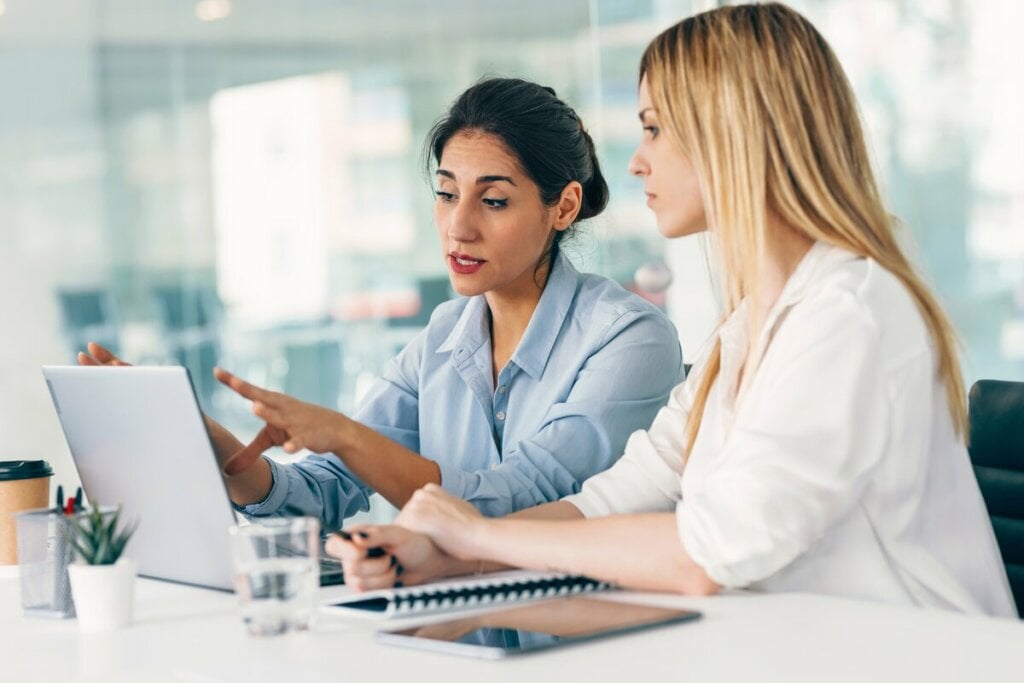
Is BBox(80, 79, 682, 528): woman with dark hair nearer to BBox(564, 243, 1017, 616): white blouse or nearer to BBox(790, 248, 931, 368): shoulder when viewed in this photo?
BBox(564, 243, 1017, 616): white blouse

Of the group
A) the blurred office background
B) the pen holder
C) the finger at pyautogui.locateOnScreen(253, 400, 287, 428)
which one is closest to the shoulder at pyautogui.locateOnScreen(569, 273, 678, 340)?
the finger at pyautogui.locateOnScreen(253, 400, 287, 428)

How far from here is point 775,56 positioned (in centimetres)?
160

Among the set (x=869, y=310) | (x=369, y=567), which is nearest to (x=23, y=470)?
(x=369, y=567)

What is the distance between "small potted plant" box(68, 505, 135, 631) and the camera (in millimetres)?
1407

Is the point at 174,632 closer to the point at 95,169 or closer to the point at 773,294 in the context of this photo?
the point at 773,294

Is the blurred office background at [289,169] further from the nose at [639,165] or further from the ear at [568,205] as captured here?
the nose at [639,165]

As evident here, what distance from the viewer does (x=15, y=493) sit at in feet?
6.11

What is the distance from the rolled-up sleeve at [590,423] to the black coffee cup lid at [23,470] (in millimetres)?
550

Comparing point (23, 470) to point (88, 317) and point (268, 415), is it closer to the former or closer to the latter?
point (268, 415)

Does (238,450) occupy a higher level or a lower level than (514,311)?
lower

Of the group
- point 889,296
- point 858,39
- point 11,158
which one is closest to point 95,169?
point 11,158

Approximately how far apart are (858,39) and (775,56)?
2.63 meters

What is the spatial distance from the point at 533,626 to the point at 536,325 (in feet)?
3.38

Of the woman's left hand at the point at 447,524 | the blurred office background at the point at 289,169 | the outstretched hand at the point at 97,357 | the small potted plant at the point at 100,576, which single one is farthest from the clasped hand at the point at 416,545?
the blurred office background at the point at 289,169
